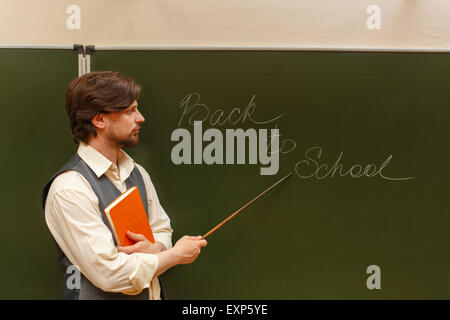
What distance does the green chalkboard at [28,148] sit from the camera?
161cm

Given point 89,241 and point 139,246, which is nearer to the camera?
point 89,241

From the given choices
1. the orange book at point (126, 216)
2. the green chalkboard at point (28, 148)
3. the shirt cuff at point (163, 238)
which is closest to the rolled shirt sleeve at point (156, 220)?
the shirt cuff at point (163, 238)

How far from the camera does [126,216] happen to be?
1179 mm

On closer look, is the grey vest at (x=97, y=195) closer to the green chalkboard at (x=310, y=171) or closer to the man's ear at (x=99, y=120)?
the man's ear at (x=99, y=120)

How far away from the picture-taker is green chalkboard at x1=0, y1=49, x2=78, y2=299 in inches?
63.5

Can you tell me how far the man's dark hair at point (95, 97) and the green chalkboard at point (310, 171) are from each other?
0.39 metres

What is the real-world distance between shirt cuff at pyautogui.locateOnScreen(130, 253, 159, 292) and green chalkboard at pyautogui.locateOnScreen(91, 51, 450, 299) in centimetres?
52

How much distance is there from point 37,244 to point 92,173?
0.70m

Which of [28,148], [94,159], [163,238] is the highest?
[28,148]

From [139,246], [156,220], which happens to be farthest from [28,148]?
[139,246]

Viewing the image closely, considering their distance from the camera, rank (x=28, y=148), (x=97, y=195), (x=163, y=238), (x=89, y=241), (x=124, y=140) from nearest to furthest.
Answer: (x=89, y=241), (x=97, y=195), (x=124, y=140), (x=163, y=238), (x=28, y=148)

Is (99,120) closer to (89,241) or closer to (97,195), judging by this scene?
(97,195)

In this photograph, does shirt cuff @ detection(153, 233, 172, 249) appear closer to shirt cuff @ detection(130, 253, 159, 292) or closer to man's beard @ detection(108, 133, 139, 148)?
shirt cuff @ detection(130, 253, 159, 292)

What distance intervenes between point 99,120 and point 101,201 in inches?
11.5
